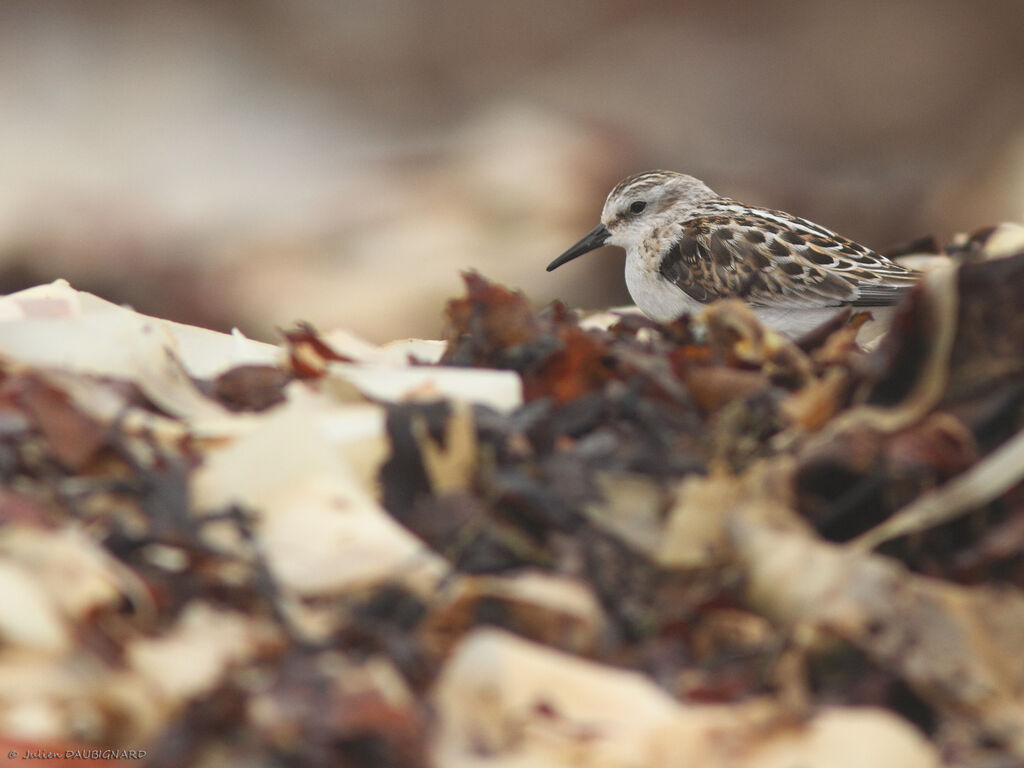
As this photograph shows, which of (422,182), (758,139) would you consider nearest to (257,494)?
(422,182)

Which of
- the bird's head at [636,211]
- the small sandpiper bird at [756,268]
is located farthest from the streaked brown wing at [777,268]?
the bird's head at [636,211]

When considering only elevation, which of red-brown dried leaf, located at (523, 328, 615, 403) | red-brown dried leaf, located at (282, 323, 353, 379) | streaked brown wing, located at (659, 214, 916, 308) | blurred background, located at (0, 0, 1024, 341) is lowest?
red-brown dried leaf, located at (523, 328, 615, 403)

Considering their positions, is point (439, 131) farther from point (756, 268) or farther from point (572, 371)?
point (572, 371)

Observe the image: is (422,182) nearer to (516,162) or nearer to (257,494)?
(516,162)

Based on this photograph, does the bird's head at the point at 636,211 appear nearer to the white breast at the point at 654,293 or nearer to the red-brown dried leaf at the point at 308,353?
the white breast at the point at 654,293

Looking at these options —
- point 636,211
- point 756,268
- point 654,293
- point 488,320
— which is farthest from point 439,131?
point 488,320

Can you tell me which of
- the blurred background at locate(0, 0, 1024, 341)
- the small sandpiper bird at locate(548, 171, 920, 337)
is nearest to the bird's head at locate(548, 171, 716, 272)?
the small sandpiper bird at locate(548, 171, 920, 337)

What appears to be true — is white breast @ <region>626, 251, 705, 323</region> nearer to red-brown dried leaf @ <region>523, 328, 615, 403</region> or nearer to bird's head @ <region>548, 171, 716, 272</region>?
bird's head @ <region>548, 171, 716, 272</region>
